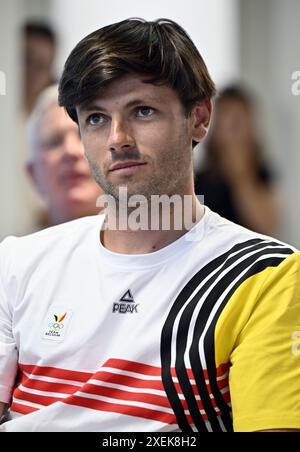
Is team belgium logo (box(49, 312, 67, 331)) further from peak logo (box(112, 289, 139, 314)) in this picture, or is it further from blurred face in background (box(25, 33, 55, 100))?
blurred face in background (box(25, 33, 55, 100))

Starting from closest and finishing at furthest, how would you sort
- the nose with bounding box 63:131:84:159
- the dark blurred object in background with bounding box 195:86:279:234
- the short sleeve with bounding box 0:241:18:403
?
the short sleeve with bounding box 0:241:18:403, the nose with bounding box 63:131:84:159, the dark blurred object in background with bounding box 195:86:279:234

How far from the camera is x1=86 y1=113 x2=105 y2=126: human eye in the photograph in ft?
4.52

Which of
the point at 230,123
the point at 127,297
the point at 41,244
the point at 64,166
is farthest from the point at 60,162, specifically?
the point at 230,123

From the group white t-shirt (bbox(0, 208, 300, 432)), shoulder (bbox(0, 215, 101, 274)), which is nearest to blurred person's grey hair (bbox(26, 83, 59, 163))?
shoulder (bbox(0, 215, 101, 274))

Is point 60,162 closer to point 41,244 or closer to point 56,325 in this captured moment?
point 41,244

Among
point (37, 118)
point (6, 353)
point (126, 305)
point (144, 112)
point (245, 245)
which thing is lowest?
point (6, 353)

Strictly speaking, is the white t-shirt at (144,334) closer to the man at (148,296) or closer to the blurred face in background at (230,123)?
the man at (148,296)

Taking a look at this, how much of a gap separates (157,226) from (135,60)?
316mm

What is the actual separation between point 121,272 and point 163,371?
0.21 m

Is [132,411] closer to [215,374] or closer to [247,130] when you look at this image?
[215,374]

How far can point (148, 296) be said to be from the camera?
4.45 feet

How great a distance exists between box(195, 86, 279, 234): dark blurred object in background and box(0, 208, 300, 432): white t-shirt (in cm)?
127

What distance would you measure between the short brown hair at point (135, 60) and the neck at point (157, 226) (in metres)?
0.19
